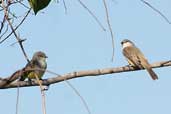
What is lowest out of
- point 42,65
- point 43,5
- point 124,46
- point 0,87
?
point 0,87

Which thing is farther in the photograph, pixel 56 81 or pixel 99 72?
pixel 99 72

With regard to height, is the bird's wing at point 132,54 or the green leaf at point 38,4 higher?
the bird's wing at point 132,54

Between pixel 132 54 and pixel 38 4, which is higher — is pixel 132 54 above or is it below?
above

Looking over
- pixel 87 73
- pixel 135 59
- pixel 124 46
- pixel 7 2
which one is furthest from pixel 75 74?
pixel 124 46

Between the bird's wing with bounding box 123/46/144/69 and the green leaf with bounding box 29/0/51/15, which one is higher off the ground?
the bird's wing with bounding box 123/46/144/69

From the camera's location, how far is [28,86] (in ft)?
7.16

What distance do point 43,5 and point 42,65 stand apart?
5.54m

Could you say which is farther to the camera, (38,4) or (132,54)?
(132,54)

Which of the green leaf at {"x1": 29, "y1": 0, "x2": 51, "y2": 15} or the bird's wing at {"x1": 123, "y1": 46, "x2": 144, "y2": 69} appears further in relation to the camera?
the bird's wing at {"x1": 123, "y1": 46, "x2": 144, "y2": 69}

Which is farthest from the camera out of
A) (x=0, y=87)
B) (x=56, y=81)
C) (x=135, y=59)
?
(x=135, y=59)

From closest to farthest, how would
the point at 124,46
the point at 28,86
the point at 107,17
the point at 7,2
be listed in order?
the point at 107,17, the point at 7,2, the point at 28,86, the point at 124,46

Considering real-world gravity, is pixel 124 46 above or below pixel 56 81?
above

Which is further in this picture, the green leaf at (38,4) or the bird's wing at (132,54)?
the bird's wing at (132,54)

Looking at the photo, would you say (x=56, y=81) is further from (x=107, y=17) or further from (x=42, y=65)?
(x=42, y=65)
